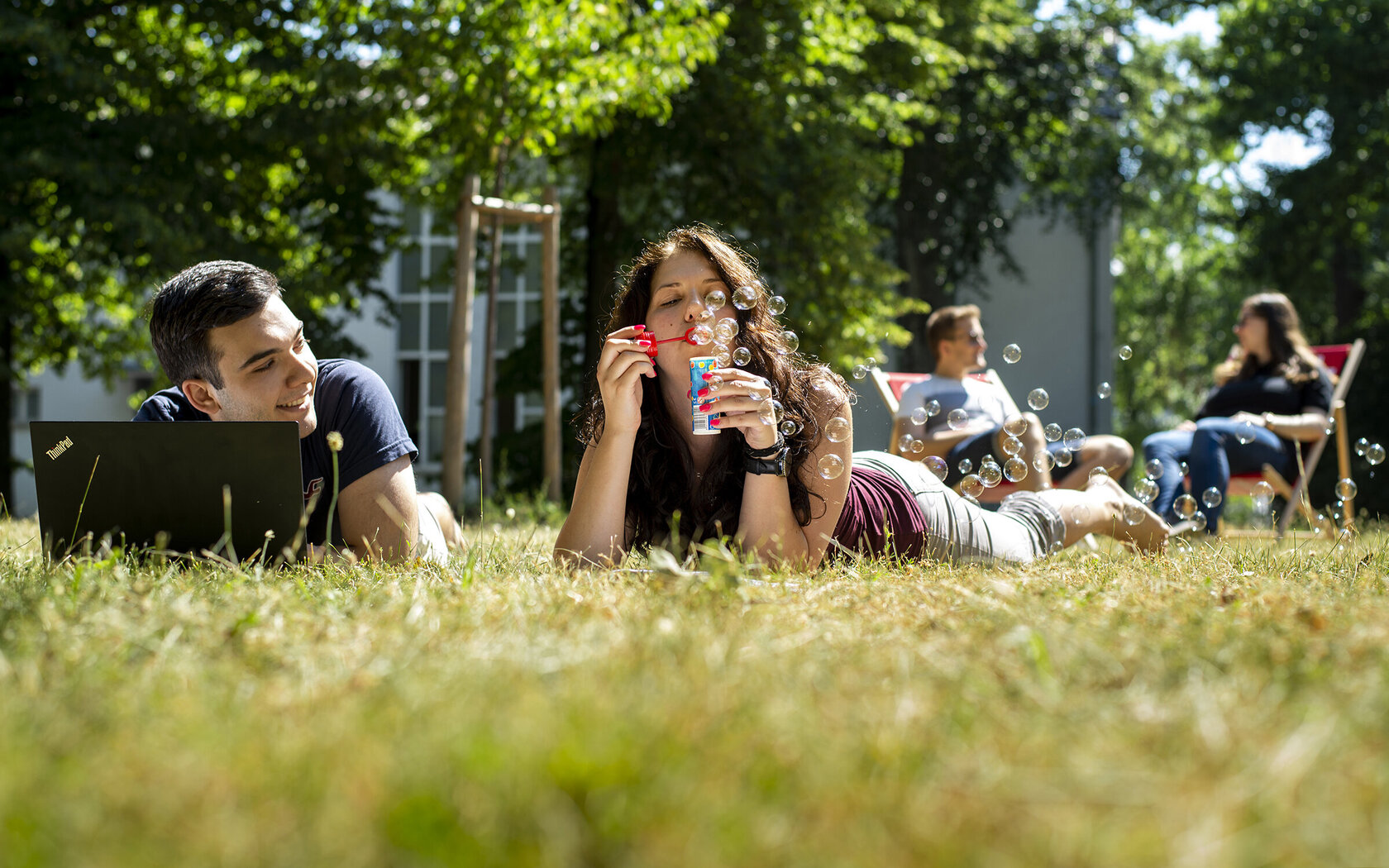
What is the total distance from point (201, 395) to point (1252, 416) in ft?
19.2

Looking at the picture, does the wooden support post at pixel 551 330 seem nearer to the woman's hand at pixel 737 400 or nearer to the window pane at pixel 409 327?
the woman's hand at pixel 737 400

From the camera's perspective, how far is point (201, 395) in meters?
3.26

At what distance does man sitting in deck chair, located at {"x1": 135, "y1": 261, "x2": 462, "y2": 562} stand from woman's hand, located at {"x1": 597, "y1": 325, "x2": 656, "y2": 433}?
0.66 m

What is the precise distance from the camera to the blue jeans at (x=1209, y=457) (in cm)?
578

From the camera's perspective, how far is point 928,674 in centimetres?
153

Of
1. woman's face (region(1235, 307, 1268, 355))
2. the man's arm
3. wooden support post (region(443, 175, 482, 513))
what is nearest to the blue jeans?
woman's face (region(1235, 307, 1268, 355))

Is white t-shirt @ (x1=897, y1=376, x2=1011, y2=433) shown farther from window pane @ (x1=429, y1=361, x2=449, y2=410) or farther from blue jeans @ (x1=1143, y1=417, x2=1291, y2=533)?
window pane @ (x1=429, y1=361, x2=449, y2=410)

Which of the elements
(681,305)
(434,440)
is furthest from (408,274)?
(681,305)

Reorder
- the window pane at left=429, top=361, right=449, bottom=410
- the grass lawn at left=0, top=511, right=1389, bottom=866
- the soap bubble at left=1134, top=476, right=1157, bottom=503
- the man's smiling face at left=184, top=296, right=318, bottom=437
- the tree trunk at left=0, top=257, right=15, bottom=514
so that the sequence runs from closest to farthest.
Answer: the grass lawn at left=0, top=511, right=1389, bottom=866 < the man's smiling face at left=184, top=296, right=318, bottom=437 < the soap bubble at left=1134, top=476, right=1157, bottom=503 < the tree trunk at left=0, top=257, right=15, bottom=514 < the window pane at left=429, top=361, right=449, bottom=410

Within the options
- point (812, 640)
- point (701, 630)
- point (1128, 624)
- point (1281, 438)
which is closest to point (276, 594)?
point (701, 630)

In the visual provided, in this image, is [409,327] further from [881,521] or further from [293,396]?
[881,521]

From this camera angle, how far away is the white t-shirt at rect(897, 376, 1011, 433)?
19.6 ft

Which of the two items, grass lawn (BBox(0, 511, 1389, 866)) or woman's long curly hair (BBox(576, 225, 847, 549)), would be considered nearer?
grass lawn (BBox(0, 511, 1389, 866))

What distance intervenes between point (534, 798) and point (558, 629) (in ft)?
2.63
